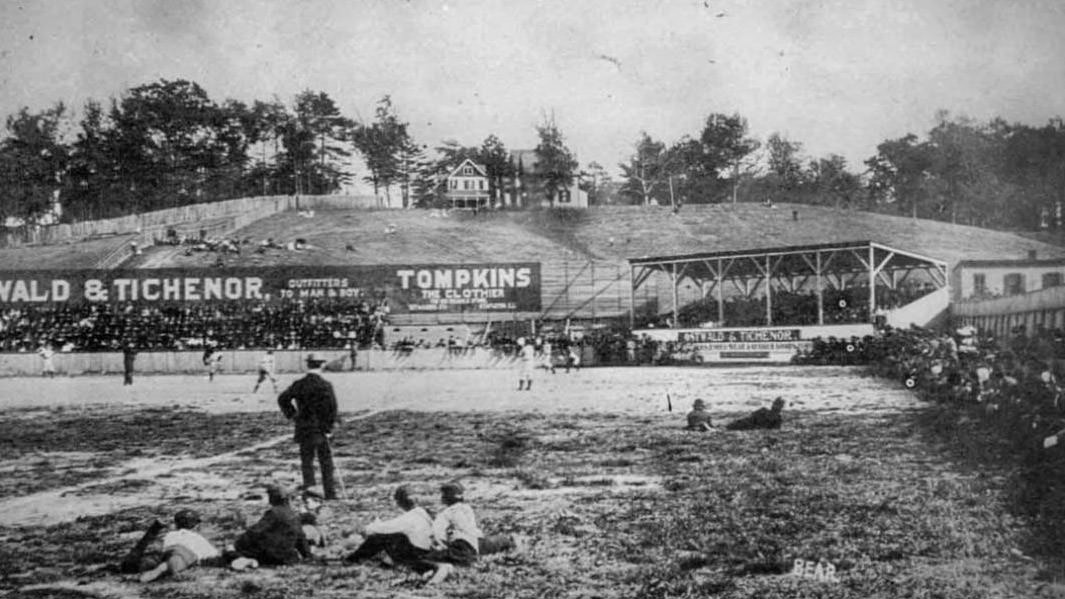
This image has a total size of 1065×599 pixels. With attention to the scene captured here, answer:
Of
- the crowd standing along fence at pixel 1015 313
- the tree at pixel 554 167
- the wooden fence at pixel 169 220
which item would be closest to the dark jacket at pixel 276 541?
the crowd standing along fence at pixel 1015 313

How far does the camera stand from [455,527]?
720cm

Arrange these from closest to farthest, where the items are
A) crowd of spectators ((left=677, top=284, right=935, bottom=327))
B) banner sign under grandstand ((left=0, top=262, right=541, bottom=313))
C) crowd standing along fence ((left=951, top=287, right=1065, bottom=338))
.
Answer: crowd standing along fence ((left=951, top=287, right=1065, bottom=338)), crowd of spectators ((left=677, top=284, right=935, bottom=327)), banner sign under grandstand ((left=0, top=262, right=541, bottom=313))

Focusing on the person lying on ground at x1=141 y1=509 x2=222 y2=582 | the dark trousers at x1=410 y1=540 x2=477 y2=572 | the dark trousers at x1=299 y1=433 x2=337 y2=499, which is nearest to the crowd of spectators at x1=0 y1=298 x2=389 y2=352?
the dark trousers at x1=299 y1=433 x2=337 y2=499

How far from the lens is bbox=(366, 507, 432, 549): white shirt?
709cm

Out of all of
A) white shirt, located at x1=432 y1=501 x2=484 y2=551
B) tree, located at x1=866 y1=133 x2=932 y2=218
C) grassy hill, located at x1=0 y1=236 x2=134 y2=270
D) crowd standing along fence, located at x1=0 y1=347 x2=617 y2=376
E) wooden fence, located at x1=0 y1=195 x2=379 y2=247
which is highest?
tree, located at x1=866 y1=133 x2=932 y2=218

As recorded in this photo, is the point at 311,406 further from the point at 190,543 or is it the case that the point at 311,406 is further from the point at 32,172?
the point at 32,172

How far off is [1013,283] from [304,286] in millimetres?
28657

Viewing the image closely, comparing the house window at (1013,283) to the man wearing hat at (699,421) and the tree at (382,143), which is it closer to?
the man wearing hat at (699,421)

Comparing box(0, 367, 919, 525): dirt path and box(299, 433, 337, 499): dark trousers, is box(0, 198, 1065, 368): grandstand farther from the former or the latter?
box(299, 433, 337, 499): dark trousers

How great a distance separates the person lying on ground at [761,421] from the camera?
13264mm

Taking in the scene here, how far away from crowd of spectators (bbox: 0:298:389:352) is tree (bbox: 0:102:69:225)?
6.75 m

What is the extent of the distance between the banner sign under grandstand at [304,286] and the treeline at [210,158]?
669 centimetres

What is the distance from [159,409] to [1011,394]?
52.5ft

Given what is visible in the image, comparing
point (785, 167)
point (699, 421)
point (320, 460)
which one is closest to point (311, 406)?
point (320, 460)
